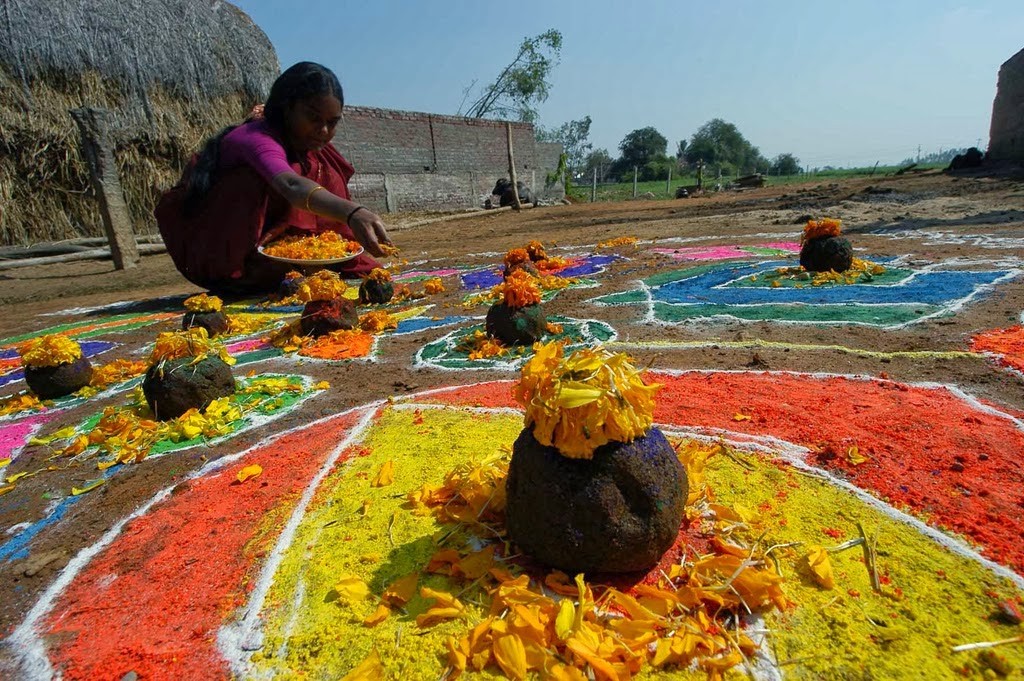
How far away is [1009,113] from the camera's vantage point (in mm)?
20406

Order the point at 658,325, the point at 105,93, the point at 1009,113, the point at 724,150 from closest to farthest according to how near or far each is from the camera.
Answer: the point at 658,325 < the point at 105,93 < the point at 1009,113 < the point at 724,150

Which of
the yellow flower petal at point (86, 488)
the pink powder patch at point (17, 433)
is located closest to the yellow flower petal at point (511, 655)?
the yellow flower petal at point (86, 488)

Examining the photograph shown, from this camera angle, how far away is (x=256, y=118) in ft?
27.9

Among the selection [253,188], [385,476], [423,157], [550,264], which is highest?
[423,157]

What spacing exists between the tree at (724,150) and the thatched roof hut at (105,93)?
53.2 m

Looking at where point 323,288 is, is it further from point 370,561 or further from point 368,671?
point 368,671

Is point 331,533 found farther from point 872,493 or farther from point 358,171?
point 358,171

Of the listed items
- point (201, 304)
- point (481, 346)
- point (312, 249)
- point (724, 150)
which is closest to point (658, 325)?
point (481, 346)

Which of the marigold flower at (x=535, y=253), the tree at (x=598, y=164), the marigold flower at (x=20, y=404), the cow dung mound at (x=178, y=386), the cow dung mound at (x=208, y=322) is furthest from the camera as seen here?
the tree at (x=598, y=164)

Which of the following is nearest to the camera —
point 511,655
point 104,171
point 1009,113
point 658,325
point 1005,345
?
point 511,655

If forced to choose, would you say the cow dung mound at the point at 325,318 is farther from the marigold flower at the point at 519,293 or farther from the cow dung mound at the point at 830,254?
the cow dung mound at the point at 830,254

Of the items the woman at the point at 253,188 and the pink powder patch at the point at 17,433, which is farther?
the woman at the point at 253,188

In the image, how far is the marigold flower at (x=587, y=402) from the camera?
81.0 inches

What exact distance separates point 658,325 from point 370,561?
4.14 m
